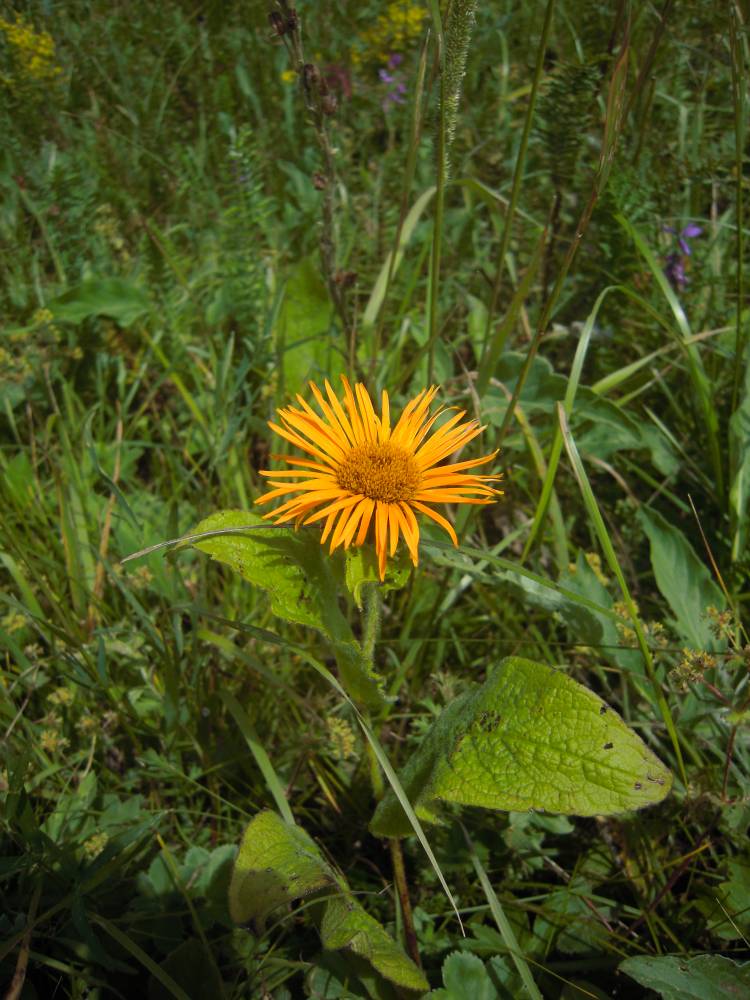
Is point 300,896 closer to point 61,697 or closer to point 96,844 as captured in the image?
point 96,844

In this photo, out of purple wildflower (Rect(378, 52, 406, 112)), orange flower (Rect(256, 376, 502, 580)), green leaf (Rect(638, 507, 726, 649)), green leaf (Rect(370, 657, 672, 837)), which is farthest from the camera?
purple wildflower (Rect(378, 52, 406, 112))

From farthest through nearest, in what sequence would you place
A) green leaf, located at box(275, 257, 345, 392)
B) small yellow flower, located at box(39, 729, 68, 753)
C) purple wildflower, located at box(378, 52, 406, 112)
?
purple wildflower, located at box(378, 52, 406, 112)
green leaf, located at box(275, 257, 345, 392)
small yellow flower, located at box(39, 729, 68, 753)

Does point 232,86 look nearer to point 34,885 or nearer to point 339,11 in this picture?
point 339,11

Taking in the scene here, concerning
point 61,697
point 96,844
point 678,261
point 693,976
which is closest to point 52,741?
point 61,697

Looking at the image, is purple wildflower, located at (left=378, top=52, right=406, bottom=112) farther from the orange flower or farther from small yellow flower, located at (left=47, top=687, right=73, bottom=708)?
small yellow flower, located at (left=47, top=687, right=73, bottom=708)

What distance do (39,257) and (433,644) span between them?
6.65 feet

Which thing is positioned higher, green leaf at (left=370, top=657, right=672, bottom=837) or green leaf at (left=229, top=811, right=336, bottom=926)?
green leaf at (left=370, top=657, right=672, bottom=837)

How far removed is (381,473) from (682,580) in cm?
87

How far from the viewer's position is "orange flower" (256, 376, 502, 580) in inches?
47.6

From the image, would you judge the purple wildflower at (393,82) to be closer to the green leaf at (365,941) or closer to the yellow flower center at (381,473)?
the yellow flower center at (381,473)

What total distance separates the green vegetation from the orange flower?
0.08 m

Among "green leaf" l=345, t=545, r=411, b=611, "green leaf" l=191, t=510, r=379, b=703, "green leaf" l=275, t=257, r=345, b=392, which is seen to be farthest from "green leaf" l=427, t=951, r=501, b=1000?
"green leaf" l=275, t=257, r=345, b=392

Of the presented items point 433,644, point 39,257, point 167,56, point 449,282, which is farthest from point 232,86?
point 433,644

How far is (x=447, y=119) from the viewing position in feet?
4.52
